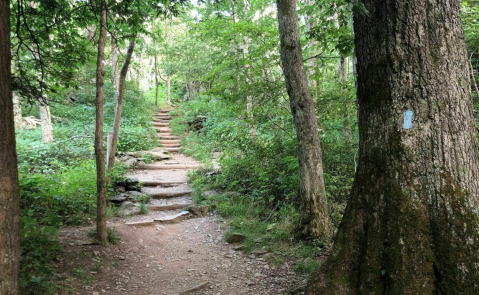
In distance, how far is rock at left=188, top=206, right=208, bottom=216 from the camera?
6.96m

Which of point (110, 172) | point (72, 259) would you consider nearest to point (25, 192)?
point (72, 259)

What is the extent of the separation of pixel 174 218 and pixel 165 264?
2.01 m

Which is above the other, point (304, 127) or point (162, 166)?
point (304, 127)

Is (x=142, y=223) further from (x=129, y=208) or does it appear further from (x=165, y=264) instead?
(x=165, y=264)

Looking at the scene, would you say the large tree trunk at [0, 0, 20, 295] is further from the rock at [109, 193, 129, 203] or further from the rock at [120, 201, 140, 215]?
the rock at [109, 193, 129, 203]

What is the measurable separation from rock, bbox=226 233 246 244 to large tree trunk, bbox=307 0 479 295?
9.71 feet

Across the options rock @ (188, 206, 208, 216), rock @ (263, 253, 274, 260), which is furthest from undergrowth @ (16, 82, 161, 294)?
rock @ (263, 253, 274, 260)

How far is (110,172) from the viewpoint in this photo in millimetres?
7293

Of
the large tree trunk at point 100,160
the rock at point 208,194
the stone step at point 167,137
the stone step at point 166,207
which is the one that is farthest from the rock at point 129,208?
the stone step at point 167,137

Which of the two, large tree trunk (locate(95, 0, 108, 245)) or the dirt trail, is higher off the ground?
large tree trunk (locate(95, 0, 108, 245))

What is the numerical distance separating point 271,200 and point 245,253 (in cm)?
194

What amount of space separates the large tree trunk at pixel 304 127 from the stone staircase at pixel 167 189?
325 cm

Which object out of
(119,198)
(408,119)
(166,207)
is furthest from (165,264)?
(408,119)

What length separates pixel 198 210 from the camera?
6.99m
